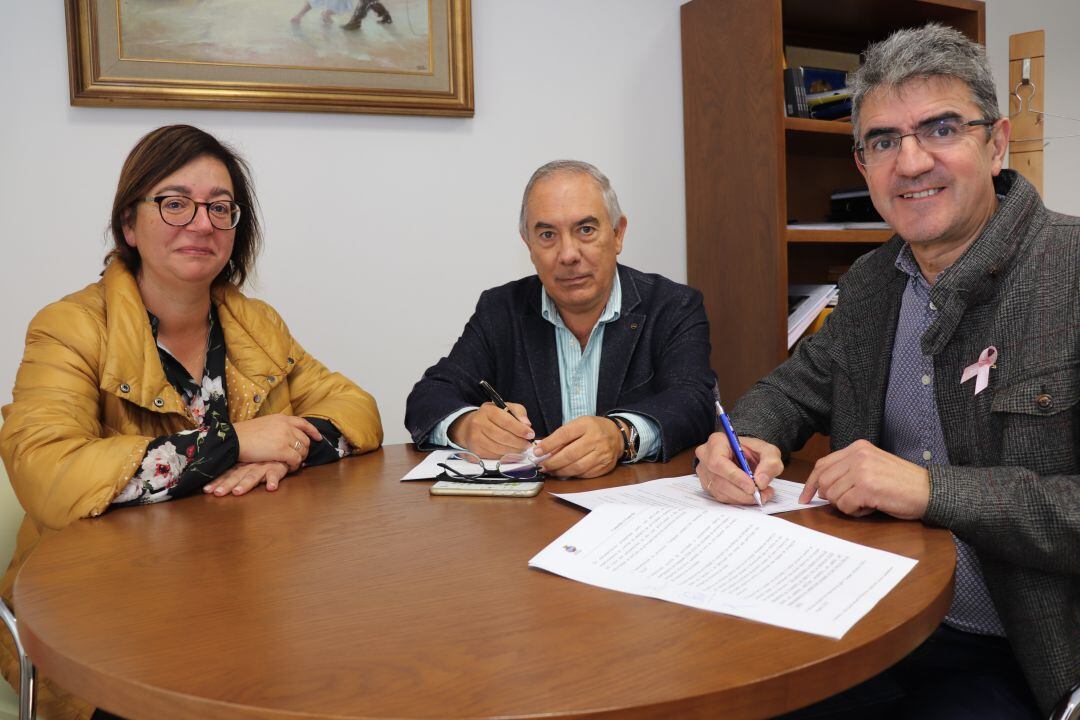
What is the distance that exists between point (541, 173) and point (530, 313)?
343 mm

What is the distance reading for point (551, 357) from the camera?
2.16 m

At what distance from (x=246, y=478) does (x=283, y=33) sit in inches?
61.6

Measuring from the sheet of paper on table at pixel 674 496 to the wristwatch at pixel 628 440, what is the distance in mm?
169

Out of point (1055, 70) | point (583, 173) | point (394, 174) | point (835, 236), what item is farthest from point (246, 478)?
point (1055, 70)

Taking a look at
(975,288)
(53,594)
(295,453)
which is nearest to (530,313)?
(295,453)

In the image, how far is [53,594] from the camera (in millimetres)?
1048

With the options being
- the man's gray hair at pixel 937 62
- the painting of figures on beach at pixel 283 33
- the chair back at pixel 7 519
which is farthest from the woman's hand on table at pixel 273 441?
the painting of figures on beach at pixel 283 33

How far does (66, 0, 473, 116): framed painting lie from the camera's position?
242cm

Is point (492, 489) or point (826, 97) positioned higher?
point (826, 97)

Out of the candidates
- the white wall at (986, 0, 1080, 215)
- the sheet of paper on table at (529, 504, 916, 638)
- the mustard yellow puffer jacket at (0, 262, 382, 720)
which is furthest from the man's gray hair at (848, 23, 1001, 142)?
the white wall at (986, 0, 1080, 215)

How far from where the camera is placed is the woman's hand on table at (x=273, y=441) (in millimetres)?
1609

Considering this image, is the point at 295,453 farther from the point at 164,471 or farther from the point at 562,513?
the point at 562,513

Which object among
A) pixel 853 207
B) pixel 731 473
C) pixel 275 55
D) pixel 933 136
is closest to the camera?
pixel 731 473

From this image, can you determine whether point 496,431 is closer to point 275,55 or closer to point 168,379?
point 168,379
